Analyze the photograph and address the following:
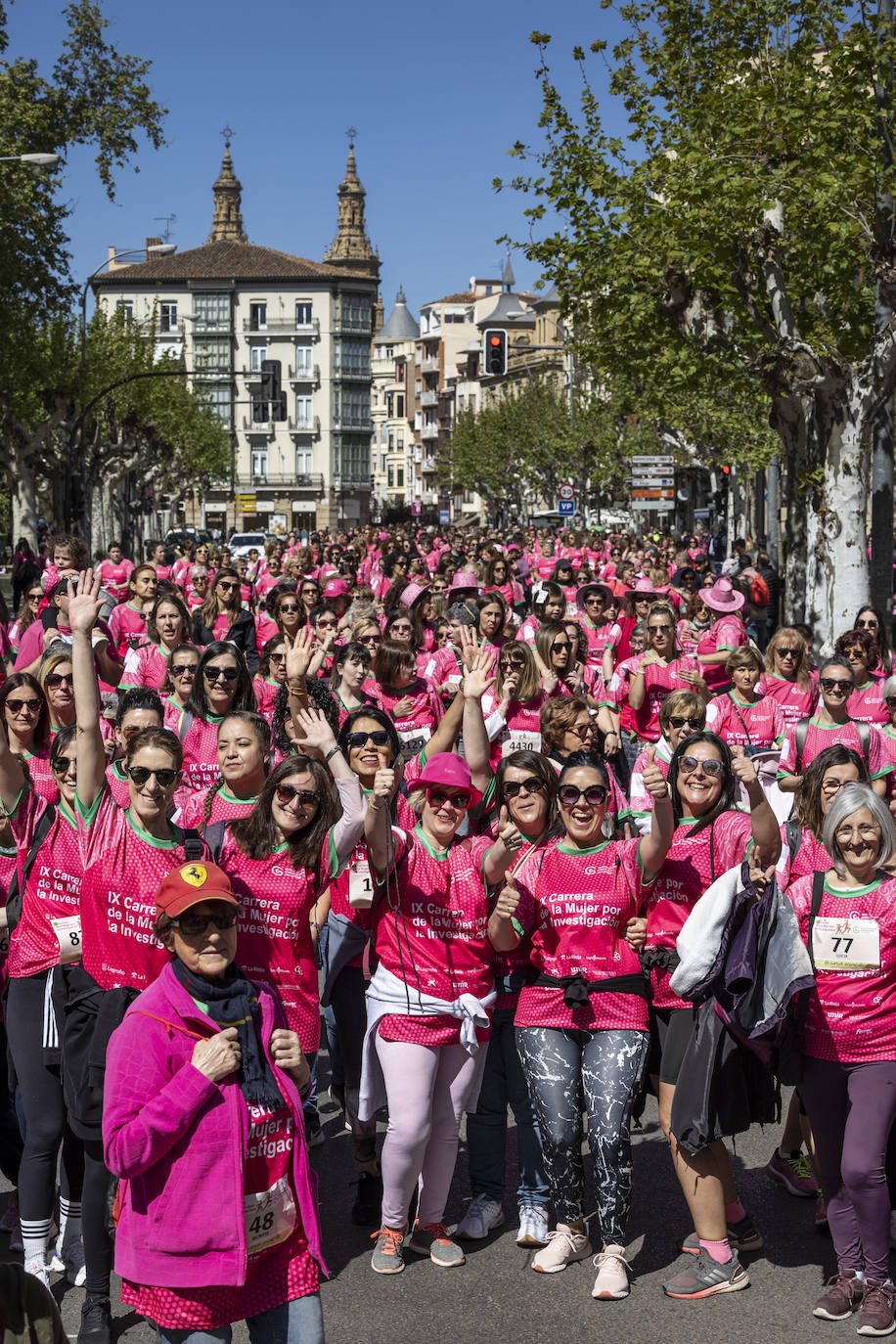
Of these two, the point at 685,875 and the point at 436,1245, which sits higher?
the point at 685,875

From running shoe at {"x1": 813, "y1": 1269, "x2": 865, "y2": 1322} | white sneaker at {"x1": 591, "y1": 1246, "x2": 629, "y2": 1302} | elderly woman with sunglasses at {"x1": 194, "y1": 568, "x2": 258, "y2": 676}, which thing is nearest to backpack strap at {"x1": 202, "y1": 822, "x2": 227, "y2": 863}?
white sneaker at {"x1": 591, "y1": 1246, "x2": 629, "y2": 1302}

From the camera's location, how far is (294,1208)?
3.98m

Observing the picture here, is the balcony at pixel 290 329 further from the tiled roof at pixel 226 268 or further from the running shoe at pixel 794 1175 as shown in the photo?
the running shoe at pixel 794 1175

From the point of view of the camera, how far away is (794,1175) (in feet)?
20.8

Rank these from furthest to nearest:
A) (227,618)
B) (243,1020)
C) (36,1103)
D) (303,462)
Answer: (303,462) < (227,618) < (36,1103) < (243,1020)

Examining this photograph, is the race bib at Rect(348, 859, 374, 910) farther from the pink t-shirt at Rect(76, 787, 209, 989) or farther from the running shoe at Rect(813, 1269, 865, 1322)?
the running shoe at Rect(813, 1269, 865, 1322)

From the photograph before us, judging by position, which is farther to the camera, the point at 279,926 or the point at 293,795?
the point at 293,795

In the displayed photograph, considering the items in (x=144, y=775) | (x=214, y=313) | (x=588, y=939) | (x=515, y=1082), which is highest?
(x=214, y=313)

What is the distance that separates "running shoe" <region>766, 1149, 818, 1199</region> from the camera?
627 cm

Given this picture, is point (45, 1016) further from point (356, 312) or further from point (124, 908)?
point (356, 312)

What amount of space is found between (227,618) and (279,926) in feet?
24.1

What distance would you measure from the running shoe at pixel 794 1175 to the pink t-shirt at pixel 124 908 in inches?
104

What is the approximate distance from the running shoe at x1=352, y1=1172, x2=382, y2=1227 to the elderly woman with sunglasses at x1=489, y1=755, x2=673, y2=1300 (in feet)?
2.35

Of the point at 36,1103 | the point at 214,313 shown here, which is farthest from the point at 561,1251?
the point at 214,313
